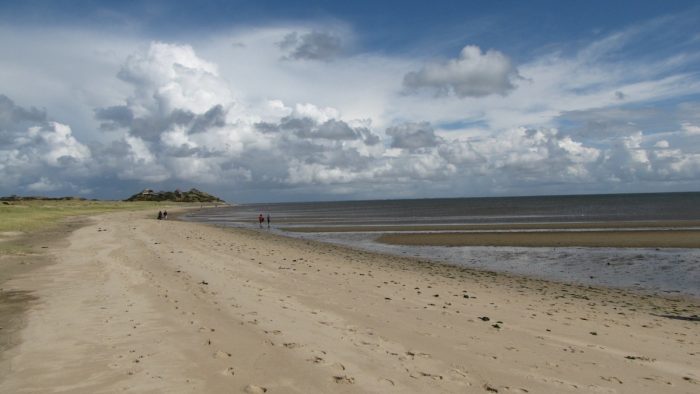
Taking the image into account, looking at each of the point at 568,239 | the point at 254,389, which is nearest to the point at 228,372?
the point at 254,389

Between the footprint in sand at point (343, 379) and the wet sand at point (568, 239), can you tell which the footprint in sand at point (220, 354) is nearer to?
the footprint in sand at point (343, 379)

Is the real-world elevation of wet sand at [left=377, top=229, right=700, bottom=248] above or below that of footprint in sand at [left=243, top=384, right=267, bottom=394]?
below

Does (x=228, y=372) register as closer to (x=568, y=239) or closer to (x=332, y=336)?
(x=332, y=336)

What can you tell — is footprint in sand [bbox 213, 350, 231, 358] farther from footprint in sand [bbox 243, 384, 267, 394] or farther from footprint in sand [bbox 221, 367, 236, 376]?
footprint in sand [bbox 243, 384, 267, 394]

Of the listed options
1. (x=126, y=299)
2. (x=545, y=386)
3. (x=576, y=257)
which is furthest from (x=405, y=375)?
(x=576, y=257)

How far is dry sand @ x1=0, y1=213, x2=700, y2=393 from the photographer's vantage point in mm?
6789

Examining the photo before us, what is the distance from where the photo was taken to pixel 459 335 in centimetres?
950

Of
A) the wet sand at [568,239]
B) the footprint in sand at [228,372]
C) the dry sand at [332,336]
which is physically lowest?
the wet sand at [568,239]

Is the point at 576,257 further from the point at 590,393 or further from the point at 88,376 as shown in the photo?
the point at 88,376

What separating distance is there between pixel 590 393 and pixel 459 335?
10.5 feet

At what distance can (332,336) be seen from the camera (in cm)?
904

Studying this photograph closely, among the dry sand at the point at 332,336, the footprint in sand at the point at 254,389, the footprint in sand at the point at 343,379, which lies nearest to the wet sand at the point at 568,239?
the dry sand at the point at 332,336

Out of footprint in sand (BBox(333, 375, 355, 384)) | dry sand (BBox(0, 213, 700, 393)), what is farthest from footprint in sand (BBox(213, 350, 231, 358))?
footprint in sand (BBox(333, 375, 355, 384))

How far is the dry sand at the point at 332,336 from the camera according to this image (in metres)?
6.79
